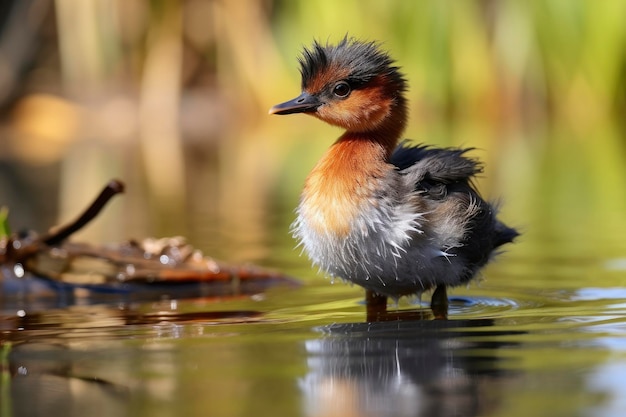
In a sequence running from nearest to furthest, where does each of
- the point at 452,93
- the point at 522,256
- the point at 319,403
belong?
the point at 319,403 → the point at 522,256 → the point at 452,93

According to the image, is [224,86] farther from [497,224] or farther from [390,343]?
[390,343]

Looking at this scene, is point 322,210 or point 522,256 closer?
point 322,210

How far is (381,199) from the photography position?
14.5 feet

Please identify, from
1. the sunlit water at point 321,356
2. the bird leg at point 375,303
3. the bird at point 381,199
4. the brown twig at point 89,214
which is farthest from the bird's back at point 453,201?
the brown twig at point 89,214

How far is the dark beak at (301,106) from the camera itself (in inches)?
189

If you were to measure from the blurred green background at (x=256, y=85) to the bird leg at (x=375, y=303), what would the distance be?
20.0ft

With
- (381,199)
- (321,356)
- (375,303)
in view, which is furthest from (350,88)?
(321,356)

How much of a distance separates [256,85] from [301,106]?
→ 12962 mm

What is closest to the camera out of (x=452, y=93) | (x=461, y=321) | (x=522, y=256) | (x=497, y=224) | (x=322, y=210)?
(x=461, y=321)

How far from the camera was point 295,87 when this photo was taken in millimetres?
17203

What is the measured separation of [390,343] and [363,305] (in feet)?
3.57

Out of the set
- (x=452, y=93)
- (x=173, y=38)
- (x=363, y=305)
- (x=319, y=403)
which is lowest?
(x=319, y=403)

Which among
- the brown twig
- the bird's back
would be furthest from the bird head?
the brown twig

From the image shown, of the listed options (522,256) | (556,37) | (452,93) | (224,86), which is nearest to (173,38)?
(224,86)
